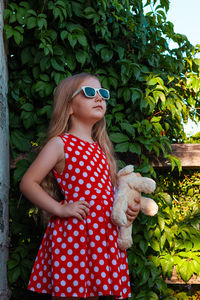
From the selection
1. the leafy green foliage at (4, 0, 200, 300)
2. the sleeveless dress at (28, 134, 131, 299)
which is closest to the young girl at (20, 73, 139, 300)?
the sleeveless dress at (28, 134, 131, 299)

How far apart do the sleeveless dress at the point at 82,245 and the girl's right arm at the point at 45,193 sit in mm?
65

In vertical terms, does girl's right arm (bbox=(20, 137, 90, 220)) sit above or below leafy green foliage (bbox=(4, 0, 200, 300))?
below

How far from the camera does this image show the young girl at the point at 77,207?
1.76 m

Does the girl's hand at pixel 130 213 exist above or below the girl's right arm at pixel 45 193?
below

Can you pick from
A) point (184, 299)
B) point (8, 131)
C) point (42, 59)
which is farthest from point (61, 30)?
point (184, 299)

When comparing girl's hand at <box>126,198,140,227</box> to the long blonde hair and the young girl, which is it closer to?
the young girl

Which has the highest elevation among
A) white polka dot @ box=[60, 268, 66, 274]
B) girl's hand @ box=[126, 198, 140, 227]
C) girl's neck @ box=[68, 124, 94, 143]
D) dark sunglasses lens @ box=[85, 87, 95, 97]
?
dark sunglasses lens @ box=[85, 87, 95, 97]

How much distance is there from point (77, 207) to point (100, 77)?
3.58 feet

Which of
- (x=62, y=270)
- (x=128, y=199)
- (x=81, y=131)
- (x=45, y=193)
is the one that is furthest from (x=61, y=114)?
(x=62, y=270)

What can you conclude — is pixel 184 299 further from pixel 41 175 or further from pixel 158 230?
pixel 41 175

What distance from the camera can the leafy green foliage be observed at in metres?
2.34

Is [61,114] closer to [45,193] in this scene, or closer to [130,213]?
[45,193]

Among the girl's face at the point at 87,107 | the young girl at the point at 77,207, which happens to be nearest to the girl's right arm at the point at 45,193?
the young girl at the point at 77,207

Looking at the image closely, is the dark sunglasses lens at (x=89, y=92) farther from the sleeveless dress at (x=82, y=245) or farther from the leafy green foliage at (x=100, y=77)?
the leafy green foliage at (x=100, y=77)
